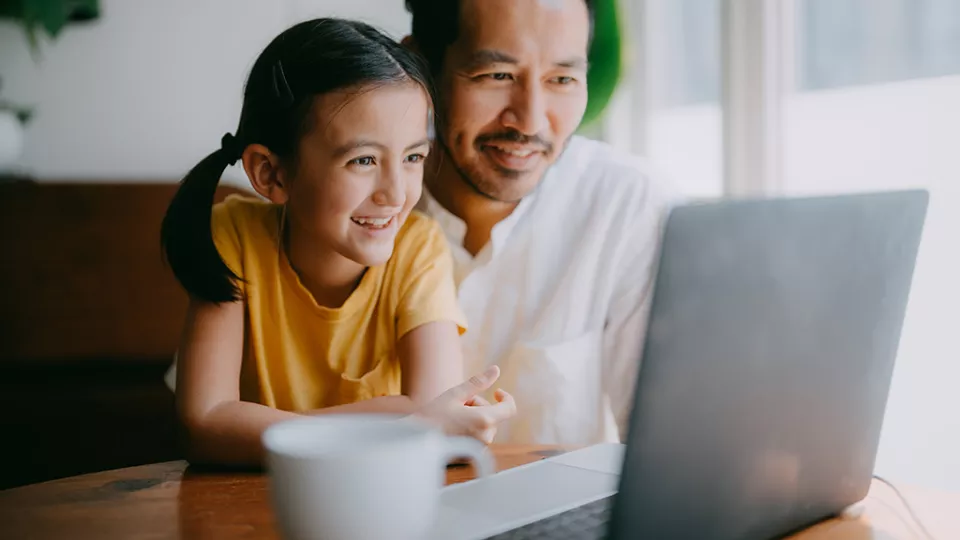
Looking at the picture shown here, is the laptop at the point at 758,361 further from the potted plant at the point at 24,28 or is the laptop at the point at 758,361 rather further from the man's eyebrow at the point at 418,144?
the potted plant at the point at 24,28

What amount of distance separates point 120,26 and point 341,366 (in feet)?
2.06

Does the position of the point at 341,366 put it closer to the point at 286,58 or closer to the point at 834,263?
the point at 286,58

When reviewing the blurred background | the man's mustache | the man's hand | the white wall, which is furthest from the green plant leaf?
the man's hand

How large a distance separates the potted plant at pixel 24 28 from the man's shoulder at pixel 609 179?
0.69m

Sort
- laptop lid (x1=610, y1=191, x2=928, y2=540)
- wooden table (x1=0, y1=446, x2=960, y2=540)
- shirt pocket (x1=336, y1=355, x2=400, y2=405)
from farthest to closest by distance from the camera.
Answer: shirt pocket (x1=336, y1=355, x2=400, y2=405), wooden table (x1=0, y1=446, x2=960, y2=540), laptop lid (x1=610, y1=191, x2=928, y2=540)

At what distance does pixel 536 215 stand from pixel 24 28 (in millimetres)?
878

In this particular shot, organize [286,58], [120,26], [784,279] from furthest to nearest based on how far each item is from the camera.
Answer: [120,26]
[286,58]
[784,279]

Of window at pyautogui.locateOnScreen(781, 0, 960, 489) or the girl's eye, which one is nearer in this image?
the girl's eye

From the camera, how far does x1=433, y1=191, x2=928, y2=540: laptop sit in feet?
1.07

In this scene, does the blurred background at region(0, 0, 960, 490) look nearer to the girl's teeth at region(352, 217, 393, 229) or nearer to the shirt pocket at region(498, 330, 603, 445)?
the girl's teeth at region(352, 217, 393, 229)

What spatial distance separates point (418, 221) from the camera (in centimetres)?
76

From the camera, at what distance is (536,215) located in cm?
90

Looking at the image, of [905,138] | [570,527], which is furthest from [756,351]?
[905,138]

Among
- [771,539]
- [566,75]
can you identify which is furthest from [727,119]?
[771,539]
